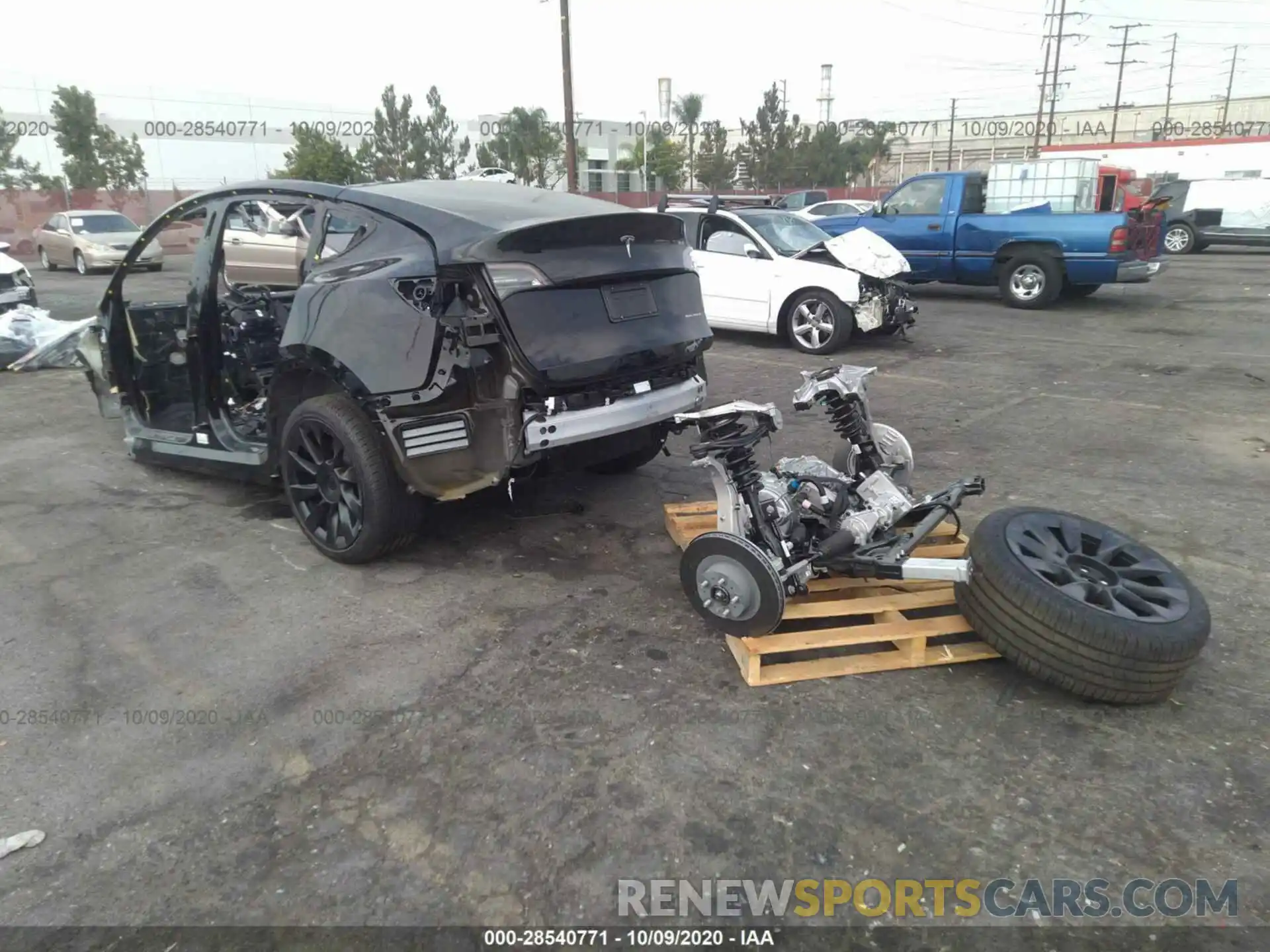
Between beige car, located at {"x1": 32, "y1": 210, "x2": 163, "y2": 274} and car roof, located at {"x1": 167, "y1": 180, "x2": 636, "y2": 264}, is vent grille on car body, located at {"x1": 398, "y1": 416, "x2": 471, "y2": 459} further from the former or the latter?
beige car, located at {"x1": 32, "y1": 210, "x2": 163, "y2": 274}

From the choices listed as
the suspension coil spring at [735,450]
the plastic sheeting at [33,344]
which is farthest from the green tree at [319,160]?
the suspension coil spring at [735,450]

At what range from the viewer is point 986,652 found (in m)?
3.20

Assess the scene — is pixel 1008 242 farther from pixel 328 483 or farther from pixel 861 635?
pixel 328 483

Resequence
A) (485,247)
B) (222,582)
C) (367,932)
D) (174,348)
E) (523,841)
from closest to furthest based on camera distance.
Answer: (367,932) → (523,841) → (485,247) → (222,582) → (174,348)

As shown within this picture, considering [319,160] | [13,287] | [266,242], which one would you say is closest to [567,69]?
[319,160]

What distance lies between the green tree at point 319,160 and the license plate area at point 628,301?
97.4 ft

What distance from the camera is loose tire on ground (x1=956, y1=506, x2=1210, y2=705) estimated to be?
2.80 metres

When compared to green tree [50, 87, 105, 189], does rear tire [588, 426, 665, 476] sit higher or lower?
lower

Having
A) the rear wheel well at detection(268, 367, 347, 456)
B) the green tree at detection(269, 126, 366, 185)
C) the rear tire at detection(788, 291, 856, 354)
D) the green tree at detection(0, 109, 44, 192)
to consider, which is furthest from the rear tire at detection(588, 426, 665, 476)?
the green tree at detection(0, 109, 44, 192)

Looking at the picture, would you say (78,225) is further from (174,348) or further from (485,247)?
(485,247)

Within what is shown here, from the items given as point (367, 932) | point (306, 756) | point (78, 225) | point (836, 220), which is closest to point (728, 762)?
point (367, 932)

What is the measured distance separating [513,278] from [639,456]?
1.79 m

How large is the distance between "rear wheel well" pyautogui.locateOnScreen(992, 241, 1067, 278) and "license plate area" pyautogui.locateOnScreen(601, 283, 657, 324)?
401 inches

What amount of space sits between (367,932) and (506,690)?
1072mm
